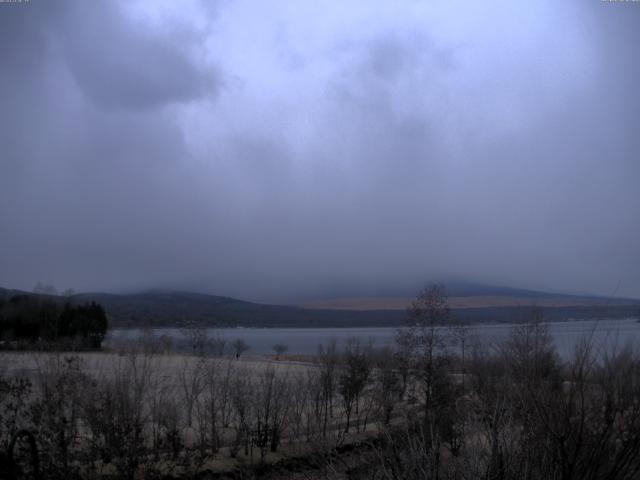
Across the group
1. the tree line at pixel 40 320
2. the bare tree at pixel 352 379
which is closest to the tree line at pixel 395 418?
the bare tree at pixel 352 379

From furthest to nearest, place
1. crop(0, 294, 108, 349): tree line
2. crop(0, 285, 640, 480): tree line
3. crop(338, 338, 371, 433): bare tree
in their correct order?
A: 1. crop(0, 294, 108, 349): tree line
2. crop(338, 338, 371, 433): bare tree
3. crop(0, 285, 640, 480): tree line

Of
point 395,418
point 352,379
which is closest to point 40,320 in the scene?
point 352,379

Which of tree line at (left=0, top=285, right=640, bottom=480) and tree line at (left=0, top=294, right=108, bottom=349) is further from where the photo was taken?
tree line at (left=0, top=294, right=108, bottom=349)

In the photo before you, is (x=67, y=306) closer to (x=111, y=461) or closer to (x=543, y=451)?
(x=111, y=461)

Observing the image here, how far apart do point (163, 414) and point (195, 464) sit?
1824 millimetres

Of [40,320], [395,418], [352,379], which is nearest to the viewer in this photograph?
[395,418]

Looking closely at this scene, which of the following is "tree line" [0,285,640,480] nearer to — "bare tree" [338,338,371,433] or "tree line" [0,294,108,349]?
"bare tree" [338,338,371,433]

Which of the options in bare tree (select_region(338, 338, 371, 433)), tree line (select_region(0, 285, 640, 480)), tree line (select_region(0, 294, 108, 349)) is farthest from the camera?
tree line (select_region(0, 294, 108, 349))

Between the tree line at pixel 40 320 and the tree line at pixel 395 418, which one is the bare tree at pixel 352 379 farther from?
the tree line at pixel 40 320

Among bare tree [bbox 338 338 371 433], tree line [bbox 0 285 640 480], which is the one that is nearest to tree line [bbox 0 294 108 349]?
bare tree [bbox 338 338 371 433]

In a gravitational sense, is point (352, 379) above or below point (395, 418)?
above

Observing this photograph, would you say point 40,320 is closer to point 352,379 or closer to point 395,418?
point 352,379

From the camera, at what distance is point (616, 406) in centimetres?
760

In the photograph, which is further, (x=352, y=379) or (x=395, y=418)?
(x=352, y=379)
